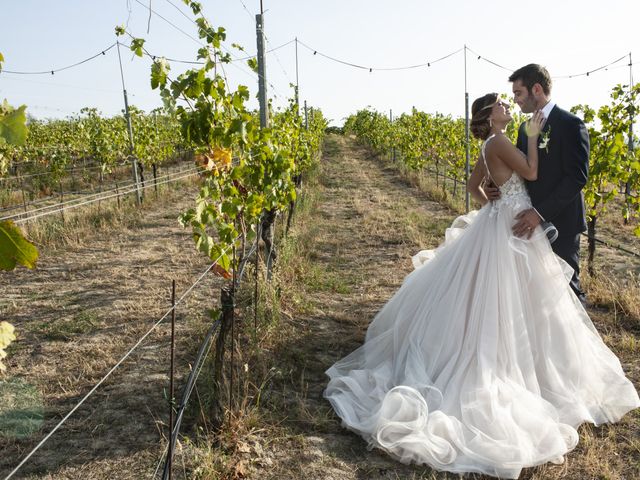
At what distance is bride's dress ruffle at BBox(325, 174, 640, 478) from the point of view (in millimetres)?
2373

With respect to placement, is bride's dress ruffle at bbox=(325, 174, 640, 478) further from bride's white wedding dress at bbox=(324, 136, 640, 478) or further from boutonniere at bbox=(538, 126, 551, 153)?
boutonniere at bbox=(538, 126, 551, 153)

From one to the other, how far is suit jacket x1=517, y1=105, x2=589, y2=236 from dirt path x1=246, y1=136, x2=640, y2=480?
49.4 inches

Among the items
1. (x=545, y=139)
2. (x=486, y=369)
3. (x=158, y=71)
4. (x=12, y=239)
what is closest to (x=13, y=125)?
(x=12, y=239)

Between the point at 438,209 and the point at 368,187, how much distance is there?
3.16m

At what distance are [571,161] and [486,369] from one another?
128 centimetres

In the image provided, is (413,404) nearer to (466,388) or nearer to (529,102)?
(466,388)

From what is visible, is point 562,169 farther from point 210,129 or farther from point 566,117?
point 210,129

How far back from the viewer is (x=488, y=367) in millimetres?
2686

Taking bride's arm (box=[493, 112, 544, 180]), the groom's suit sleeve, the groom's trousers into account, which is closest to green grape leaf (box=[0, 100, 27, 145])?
bride's arm (box=[493, 112, 544, 180])

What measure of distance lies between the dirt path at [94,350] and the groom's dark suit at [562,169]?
2.48 m

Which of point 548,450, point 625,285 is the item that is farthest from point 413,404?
point 625,285

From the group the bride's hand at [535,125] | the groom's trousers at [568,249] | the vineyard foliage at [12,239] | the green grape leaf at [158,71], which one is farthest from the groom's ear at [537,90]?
the vineyard foliage at [12,239]

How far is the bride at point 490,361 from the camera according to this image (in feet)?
7.82

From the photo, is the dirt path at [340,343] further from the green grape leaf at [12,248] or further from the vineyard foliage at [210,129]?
the green grape leaf at [12,248]
